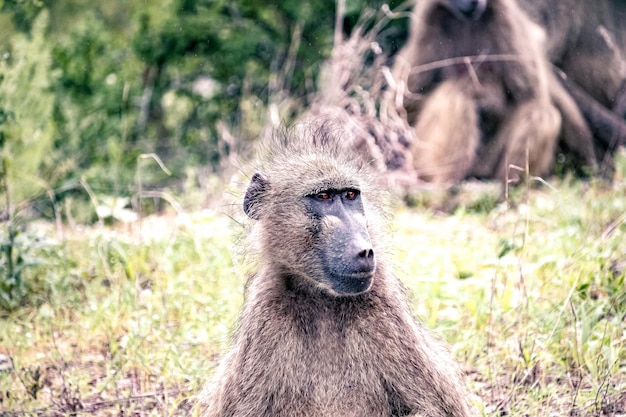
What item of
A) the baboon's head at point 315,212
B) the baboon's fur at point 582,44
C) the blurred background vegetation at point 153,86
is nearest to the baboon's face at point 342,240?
the baboon's head at point 315,212

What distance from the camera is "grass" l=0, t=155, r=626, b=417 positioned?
333cm

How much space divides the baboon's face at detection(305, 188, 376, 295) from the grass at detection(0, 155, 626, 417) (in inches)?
18.9

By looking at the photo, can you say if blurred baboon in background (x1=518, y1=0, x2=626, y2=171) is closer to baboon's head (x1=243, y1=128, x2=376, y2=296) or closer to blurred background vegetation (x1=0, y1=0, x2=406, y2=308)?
blurred background vegetation (x1=0, y1=0, x2=406, y2=308)

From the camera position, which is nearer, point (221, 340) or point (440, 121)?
point (221, 340)

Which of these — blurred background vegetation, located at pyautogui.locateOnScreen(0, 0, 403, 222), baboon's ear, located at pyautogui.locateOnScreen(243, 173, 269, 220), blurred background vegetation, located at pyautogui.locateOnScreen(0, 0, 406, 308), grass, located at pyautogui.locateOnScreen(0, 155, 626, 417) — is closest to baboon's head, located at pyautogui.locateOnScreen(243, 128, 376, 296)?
baboon's ear, located at pyautogui.locateOnScreen(243, 173, 269, 220)

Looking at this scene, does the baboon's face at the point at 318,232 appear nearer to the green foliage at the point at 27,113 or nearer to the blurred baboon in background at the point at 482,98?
the green foliage at the point at 27,113

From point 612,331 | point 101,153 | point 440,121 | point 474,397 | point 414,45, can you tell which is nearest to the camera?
point 474,397

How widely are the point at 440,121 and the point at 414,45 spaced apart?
0.96 m

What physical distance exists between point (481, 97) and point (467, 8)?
814mm

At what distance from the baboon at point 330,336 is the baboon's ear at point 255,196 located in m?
0.17

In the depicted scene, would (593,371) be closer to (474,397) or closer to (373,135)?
(474,397)

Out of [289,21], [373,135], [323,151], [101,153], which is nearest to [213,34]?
[289,21]

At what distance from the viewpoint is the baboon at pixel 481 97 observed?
7.48 m

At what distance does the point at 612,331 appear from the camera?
3602 mm
